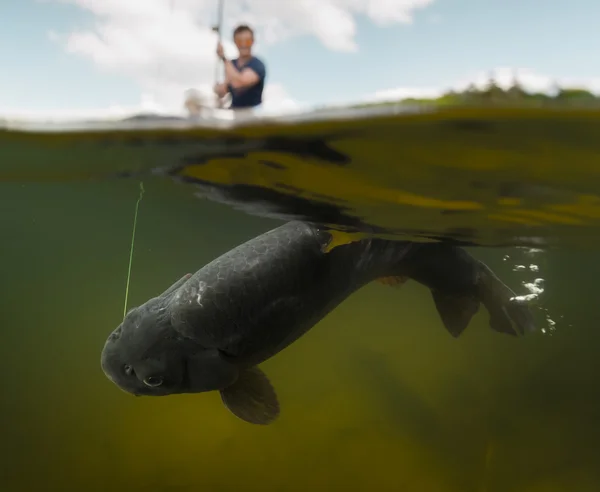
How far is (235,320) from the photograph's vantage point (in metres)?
2.84

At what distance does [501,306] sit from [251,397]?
280 cm

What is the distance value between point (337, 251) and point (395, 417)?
4635mm

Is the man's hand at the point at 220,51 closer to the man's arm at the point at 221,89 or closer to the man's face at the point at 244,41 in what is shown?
the man's face at the point at 244,41

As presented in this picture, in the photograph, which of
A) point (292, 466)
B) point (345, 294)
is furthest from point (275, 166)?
point (292, 466)

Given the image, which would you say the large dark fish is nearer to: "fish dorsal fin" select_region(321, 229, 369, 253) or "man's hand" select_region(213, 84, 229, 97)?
"fish dorsal fin" select_region(321, 229, 369, 253)

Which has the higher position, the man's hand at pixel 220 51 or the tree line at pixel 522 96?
the man's hand at pixel 220 51

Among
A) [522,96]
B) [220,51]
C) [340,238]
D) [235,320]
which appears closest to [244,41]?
[220,51]

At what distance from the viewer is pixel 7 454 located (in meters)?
7.90

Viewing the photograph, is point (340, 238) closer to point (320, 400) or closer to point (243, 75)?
point (243, 75)

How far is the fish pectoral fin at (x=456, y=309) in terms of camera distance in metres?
4.35

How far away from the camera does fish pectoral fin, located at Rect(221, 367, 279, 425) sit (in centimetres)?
318

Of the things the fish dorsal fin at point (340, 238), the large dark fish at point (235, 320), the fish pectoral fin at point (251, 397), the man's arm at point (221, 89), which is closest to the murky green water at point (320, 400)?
the man's arm at point (221, 89)

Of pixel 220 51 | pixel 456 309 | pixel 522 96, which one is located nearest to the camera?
pixel 522 96

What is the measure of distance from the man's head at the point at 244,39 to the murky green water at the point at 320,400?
196cm
